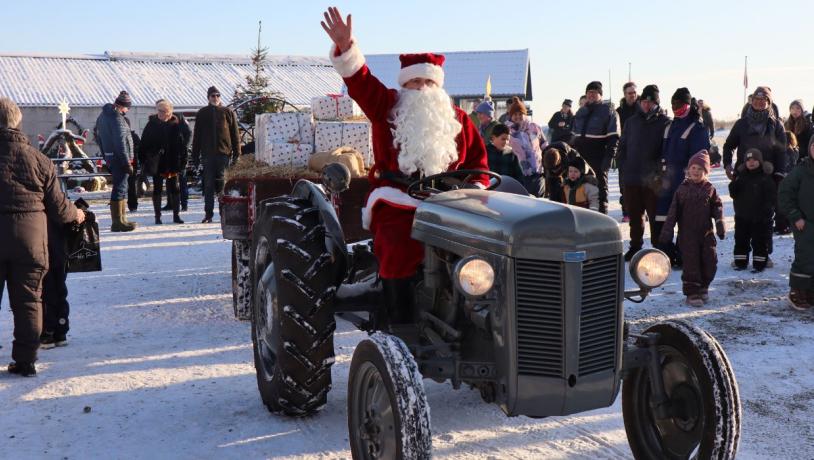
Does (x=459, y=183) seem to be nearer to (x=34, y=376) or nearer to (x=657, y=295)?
(x=34, y=376)

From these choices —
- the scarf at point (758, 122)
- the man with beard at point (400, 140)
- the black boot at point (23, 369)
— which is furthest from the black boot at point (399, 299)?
the scarf at point (758, 122)

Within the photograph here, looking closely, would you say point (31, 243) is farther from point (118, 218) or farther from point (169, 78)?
point (169, 78)

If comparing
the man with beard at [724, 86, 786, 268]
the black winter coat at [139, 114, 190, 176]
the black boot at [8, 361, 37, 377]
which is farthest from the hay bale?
the black winter coat at [139, 114, 190, 176]

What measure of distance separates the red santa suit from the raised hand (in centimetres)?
4

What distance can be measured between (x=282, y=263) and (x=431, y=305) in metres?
0.85

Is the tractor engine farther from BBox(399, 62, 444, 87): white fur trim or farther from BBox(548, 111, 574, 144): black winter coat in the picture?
BBox(548, 111, 574, 144): black winter coat

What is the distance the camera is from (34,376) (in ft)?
18.2

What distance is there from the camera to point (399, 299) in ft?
13.7

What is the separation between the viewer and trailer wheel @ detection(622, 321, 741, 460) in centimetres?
336

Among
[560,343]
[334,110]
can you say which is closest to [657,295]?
[334,110]

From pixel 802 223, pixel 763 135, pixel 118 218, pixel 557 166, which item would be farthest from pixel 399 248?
pixel 118 218

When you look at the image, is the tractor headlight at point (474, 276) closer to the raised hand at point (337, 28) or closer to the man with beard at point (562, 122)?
the raised hand at point (337, 28)

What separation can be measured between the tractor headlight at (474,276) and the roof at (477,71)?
1216 inches

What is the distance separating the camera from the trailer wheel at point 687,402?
3.36 metres
